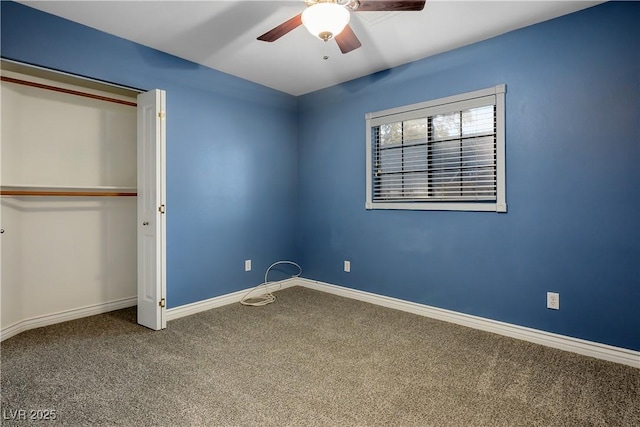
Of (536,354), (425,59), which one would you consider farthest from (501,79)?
(536,354)

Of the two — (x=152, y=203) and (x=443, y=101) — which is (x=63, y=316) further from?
(x=443, y=101)

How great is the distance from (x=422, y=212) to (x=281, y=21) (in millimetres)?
2129

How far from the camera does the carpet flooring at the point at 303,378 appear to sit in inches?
Answer: 67.3

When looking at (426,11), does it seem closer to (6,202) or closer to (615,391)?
(615,391)

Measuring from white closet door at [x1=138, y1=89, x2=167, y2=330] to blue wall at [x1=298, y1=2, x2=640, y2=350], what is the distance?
7.18 feet

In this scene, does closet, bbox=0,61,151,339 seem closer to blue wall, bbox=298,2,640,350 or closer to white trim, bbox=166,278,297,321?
white trim, bbox=166,278,297,321

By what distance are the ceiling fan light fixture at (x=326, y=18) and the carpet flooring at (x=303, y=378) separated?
6.83 ft

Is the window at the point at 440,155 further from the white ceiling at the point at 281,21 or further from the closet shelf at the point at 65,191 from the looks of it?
the closet shelf at the point at 65,191

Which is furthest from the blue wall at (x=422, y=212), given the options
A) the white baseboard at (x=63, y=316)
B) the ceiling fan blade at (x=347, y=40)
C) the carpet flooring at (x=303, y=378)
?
the ceiling fan blade at (x=347, y=40)

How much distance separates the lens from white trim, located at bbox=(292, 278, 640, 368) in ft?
7.48

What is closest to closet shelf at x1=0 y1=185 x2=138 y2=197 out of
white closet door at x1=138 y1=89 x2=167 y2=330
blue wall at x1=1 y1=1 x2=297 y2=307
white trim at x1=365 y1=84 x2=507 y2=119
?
white closet door at x1=138 y1=89 x2=167 y2=330

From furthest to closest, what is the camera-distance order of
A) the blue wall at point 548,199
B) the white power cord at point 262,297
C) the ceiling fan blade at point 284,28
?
the white power cord at point 262,297
the blue wall at point 548,199
the ceiling fan blade at point 284,28

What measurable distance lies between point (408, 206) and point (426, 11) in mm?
1716

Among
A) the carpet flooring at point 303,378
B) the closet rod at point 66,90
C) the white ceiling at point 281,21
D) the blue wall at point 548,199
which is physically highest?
the white ceiling at point 281,21
